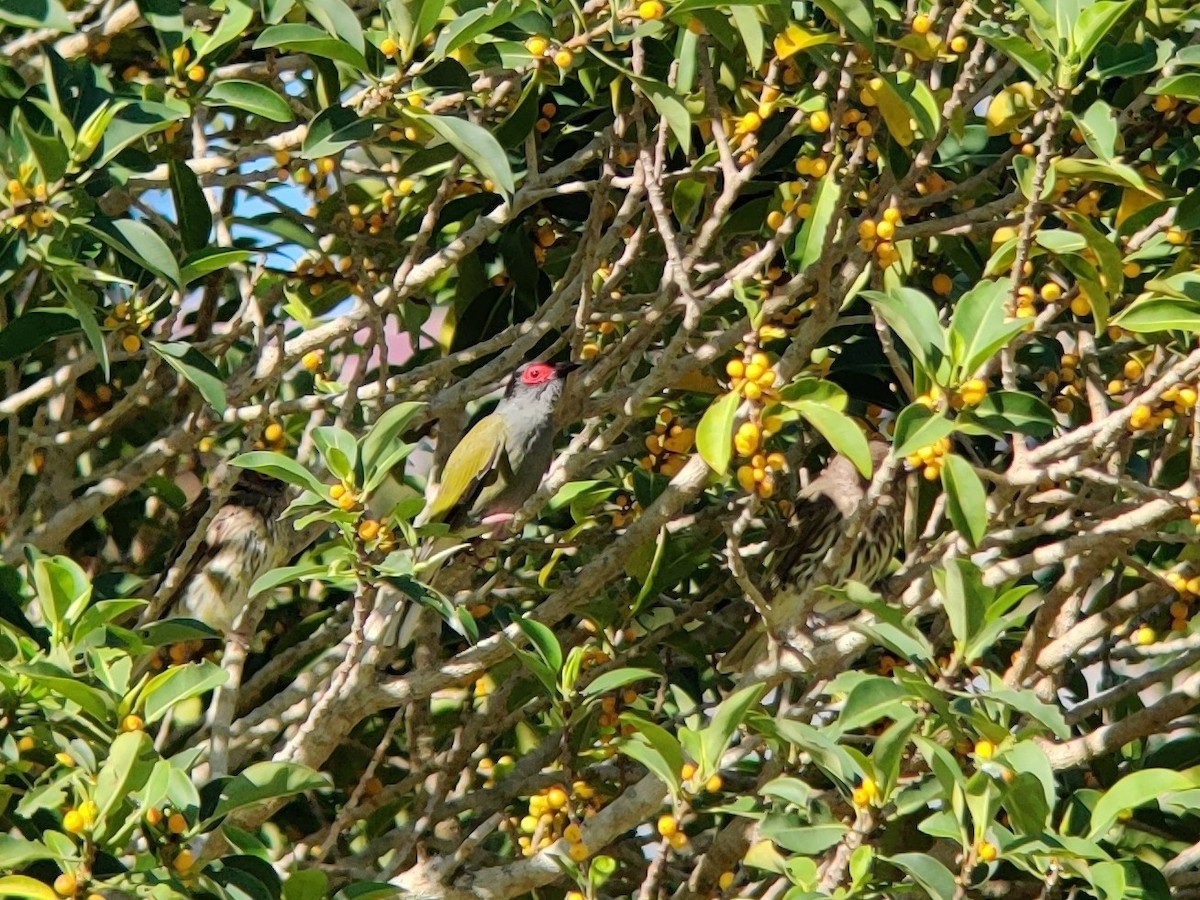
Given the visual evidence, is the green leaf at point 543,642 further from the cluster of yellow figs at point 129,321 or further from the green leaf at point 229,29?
the green leaf at point 229,29

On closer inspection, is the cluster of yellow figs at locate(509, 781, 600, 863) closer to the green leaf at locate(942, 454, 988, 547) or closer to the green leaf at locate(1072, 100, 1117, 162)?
the green leaf at locate(942, 454, 988, 547)

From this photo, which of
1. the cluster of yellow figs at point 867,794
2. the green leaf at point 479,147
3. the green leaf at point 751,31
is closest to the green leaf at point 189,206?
the green leaf at point 479,147

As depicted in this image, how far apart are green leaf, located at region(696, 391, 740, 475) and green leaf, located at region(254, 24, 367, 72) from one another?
36.1 inches

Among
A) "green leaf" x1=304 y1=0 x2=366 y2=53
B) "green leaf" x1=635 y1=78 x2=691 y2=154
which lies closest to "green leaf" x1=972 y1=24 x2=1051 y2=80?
"green leaf" x1=635 y1=78 x2=691 y2=154

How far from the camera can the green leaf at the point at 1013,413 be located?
3.06 metres

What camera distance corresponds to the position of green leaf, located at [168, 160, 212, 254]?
340cm

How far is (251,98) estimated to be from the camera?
3.27m

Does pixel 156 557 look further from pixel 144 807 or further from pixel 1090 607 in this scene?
pixel 1090 607

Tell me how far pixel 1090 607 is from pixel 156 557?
2420 millimetres

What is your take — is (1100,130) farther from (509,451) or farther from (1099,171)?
(509,451)

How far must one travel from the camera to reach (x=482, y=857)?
3895 mm

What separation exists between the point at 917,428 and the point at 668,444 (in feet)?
3.84

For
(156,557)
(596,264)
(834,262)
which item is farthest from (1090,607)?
(156,557)

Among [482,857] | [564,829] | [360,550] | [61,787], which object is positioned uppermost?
[360,550]
